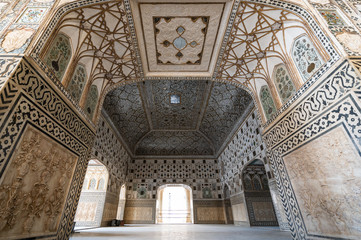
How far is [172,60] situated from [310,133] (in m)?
3.60

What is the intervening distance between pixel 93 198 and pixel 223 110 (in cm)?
710

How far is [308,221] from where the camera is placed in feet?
9.75

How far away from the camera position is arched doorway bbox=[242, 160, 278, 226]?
7379 millimetres

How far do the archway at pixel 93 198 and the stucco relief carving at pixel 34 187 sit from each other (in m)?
4.53

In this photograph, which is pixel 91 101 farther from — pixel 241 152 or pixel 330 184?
pixel 241 152

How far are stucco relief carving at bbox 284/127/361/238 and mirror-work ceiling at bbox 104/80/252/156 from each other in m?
4.66

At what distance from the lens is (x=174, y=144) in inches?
469

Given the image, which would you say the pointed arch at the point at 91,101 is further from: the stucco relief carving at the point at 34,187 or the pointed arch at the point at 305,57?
the pointed arch at the point at 305,57

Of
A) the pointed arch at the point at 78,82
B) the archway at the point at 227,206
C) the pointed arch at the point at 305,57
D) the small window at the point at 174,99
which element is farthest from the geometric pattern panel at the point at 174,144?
the pointed arch at the point at 305,57

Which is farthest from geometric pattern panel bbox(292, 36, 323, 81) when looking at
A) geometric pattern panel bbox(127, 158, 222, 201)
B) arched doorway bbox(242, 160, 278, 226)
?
geometric pattern panel bbox(127, 158, 222, 201)

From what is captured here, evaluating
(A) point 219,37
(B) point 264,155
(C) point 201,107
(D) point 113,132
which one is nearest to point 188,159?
(C) point 201,107

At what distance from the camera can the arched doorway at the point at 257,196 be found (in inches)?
291

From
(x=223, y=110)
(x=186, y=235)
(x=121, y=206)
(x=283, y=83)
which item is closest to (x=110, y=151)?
(x=121, y=206)

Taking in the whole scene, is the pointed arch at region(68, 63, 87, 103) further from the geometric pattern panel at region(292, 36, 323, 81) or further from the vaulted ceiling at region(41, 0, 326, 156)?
the geometric pattern panel at region(292, 36, 323, 81)
